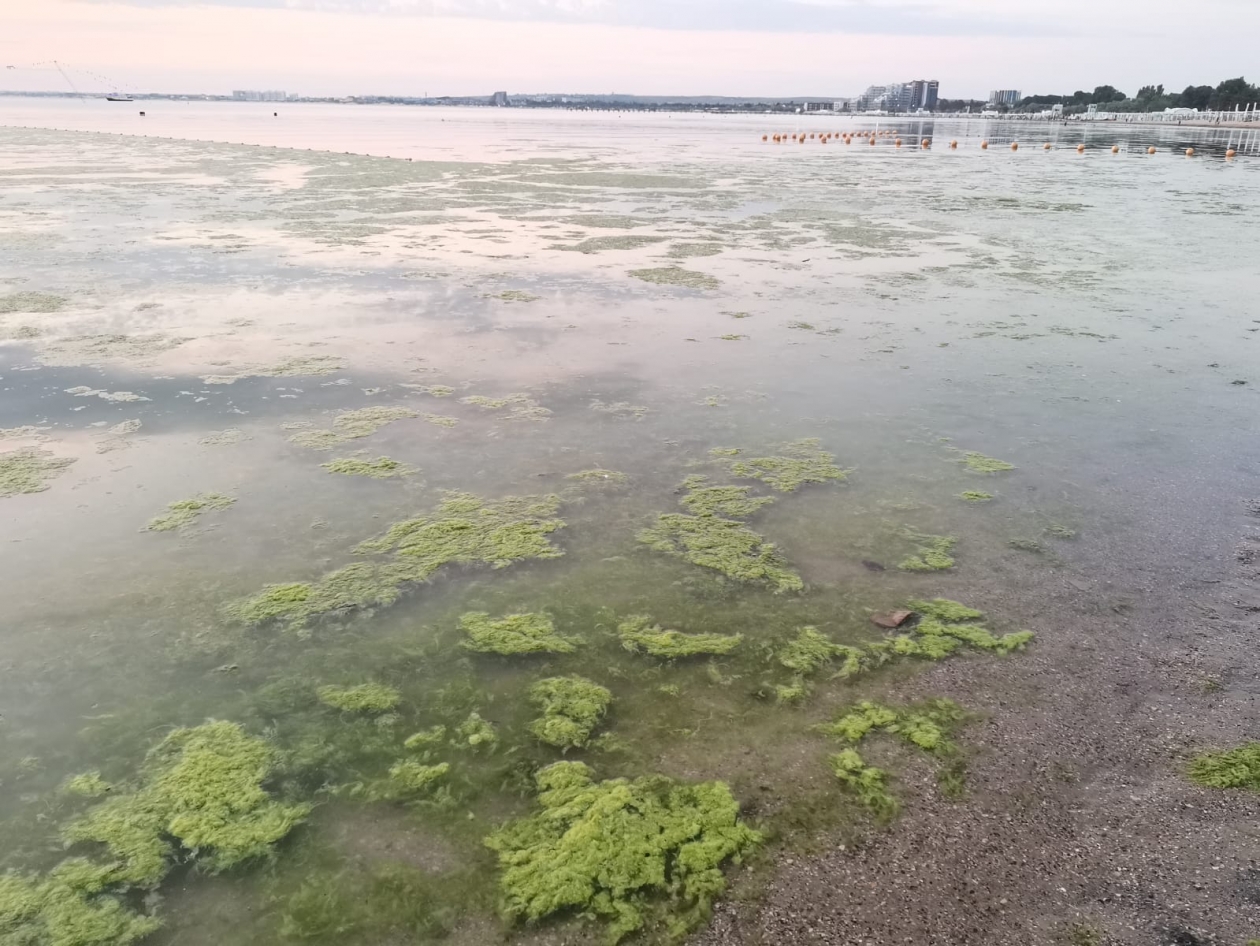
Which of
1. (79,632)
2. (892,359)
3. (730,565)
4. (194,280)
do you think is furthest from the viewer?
(194,280)

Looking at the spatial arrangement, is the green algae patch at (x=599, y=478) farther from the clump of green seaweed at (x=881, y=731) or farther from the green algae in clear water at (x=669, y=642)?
the clump of green seaweed at (x=881, y=731)

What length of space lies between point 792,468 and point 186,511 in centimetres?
443

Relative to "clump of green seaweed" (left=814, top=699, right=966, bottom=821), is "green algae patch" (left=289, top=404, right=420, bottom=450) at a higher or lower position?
higher

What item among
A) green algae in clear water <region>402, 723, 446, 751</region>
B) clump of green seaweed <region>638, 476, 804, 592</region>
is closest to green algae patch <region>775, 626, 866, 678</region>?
clump of green seaweed <region>638, 476, 804, 592</region>

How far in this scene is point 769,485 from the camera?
6016mm

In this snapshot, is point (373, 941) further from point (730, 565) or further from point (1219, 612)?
point (1219, 612)

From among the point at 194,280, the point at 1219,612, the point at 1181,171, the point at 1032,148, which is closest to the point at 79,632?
the point at 1219,612

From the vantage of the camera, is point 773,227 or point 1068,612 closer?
point 1068,612

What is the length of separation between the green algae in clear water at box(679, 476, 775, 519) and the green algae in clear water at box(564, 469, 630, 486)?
491 mm

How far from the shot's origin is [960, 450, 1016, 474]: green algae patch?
247 inches

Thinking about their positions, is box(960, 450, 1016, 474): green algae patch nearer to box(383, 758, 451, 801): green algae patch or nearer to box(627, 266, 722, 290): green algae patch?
box(383, 758, 451, 801): green algae patch

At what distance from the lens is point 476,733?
3.63 m

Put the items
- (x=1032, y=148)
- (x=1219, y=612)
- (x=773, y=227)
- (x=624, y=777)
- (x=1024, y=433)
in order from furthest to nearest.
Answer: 1. (x=1032, y=148)
2. (x=773, y=227)
3. (x=1024, y=433)
4. (x=1219, y=612)
5. (x=624, y=777)

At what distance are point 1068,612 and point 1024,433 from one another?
109 inches
